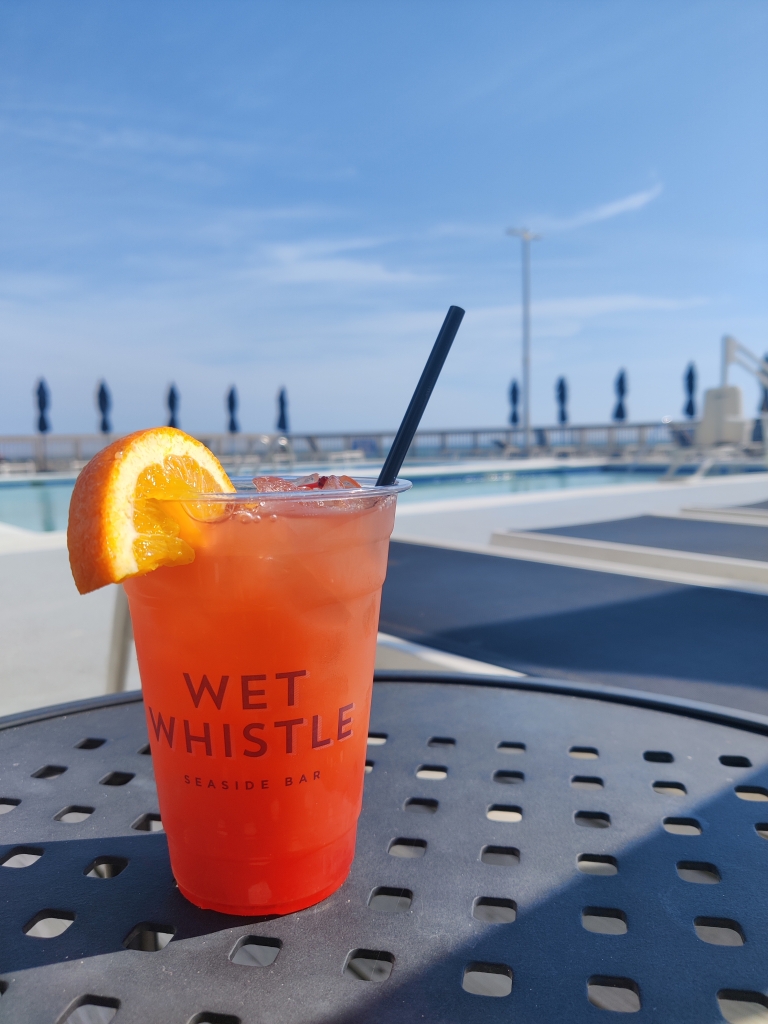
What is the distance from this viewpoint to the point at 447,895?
54 centimetres

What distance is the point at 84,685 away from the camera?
2.86 metres

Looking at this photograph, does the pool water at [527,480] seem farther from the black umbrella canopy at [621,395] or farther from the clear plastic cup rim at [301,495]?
the black umbrella canopy at [621,395]

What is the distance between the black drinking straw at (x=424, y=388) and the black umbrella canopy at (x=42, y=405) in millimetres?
27042

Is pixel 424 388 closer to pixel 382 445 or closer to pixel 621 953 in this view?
pixel 621 953

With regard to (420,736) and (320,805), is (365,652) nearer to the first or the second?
(320,805)

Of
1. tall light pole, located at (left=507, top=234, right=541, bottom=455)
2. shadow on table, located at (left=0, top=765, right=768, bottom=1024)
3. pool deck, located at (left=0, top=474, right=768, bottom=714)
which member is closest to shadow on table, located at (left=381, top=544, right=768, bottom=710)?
pool deck, located at (left=0, top=474, right=768, bottom=714)

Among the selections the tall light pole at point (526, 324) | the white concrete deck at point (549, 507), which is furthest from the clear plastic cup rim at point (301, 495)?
the tall light pole at point (526, 324)

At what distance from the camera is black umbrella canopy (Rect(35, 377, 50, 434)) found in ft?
80.9

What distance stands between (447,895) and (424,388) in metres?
0.41

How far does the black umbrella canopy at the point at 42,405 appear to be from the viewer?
24.7 metres

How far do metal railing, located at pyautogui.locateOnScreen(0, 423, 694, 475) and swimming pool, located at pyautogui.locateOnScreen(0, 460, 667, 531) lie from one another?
218 centimetres

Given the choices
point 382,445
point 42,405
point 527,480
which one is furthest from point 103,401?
point 527,480

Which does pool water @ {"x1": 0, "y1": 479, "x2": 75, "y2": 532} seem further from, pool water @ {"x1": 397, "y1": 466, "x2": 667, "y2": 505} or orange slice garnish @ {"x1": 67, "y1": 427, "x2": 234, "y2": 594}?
orange slice garnish @ {"x1": 67, "y1": 427, "x2": 234, "y2": 594}

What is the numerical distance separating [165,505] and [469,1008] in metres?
0.38
